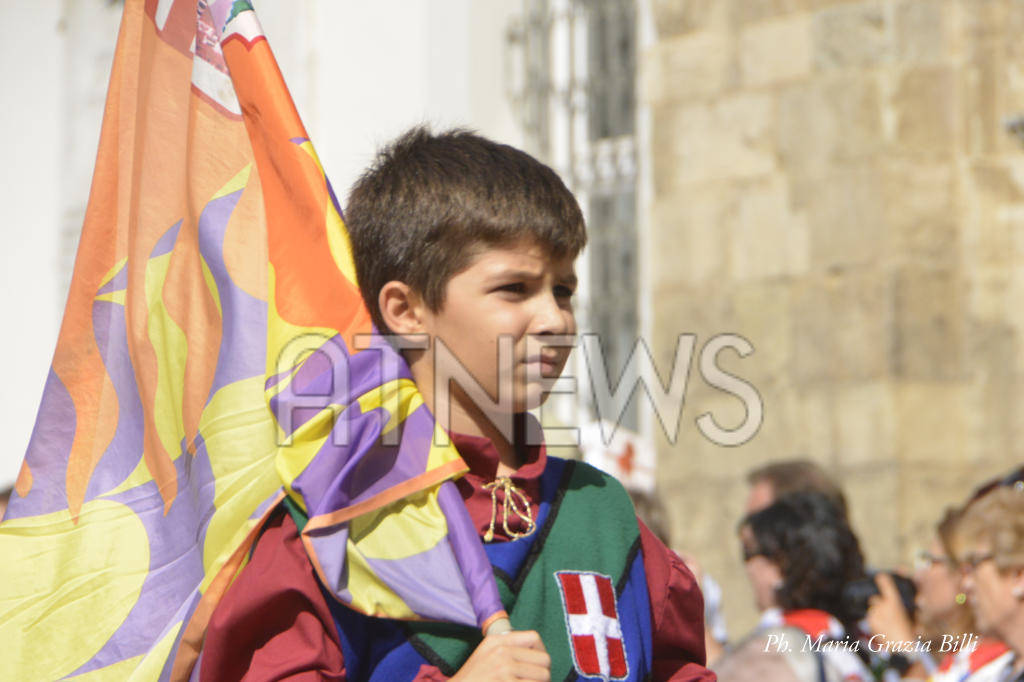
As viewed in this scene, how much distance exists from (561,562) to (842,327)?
4.94 meters

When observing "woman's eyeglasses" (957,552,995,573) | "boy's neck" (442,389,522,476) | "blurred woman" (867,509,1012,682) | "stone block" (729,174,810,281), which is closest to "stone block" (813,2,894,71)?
"stone block" (729,174,810,281)

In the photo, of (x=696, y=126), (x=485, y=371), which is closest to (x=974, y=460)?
(x=696, y=126)

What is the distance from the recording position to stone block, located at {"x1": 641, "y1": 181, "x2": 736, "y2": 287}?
283 inches

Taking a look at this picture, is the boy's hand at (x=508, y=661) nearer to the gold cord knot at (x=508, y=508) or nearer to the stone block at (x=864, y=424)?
the gold cord knot at (x=508, y=508)

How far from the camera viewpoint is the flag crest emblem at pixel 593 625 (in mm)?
1969

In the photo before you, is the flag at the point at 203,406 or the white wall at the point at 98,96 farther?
the white wall at the point at 98,96

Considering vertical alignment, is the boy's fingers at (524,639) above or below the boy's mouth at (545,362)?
below

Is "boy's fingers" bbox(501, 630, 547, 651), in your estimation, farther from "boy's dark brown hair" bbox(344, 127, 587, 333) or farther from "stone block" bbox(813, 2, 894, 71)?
"stone block" bbox(813, 2, 894, 71)

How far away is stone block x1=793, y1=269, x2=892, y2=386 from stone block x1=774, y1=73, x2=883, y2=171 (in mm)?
580

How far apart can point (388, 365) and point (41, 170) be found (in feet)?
28.2

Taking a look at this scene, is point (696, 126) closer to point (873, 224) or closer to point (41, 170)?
point (873, 224)

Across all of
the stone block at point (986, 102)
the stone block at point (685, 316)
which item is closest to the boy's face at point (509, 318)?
the stone block at point (685, 316)

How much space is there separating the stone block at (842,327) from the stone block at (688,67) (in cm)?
122

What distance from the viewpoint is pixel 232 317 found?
2.16 meters
